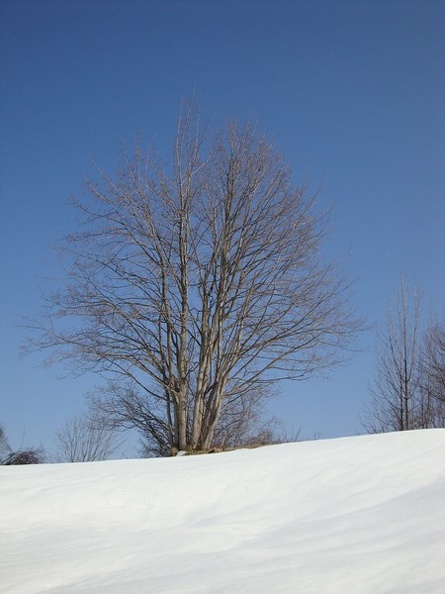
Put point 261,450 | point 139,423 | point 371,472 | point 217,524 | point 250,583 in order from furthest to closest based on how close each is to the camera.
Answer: point 139,423, point 261,450, point 371,472, point 217,524, point 250,583

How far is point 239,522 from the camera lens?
17.0 feet

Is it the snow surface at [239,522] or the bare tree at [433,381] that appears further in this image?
the bare tree at [433,381]

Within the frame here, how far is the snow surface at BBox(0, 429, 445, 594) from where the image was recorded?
3543mm

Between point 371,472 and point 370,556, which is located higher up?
point 371,472

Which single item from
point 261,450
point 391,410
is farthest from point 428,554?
point 391,410

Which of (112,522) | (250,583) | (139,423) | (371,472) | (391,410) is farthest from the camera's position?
(391,410)

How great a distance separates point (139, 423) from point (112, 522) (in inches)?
299

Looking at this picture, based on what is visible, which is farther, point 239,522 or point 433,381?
point 433,381

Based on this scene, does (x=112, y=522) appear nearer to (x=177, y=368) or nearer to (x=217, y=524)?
(x=217, y=524)

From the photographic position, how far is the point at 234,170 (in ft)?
37.9

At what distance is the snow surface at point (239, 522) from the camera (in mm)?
3543

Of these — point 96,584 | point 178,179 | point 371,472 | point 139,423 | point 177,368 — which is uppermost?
point 178,179

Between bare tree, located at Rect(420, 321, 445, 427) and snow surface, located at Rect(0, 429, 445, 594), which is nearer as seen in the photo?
snow surface, located at Rect(0, 429, 445, 594)

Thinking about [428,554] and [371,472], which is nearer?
[428,554]
